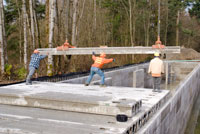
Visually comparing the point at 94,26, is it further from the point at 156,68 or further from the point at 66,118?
the point at 66,118

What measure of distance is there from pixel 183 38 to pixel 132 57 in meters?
26.6

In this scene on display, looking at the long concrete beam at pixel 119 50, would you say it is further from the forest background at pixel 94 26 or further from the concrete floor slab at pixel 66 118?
the forest background at pixel 94 26

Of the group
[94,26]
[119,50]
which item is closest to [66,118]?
[119,50]

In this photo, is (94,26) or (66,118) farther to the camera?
(94,26)

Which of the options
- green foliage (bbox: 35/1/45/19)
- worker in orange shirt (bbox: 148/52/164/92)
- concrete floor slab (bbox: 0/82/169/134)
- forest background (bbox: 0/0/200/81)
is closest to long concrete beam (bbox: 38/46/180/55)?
worker in orange shirt (bbox: 148/52/164/92)

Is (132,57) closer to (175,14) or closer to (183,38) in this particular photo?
(175,14)

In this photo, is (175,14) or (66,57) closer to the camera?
(66,57)

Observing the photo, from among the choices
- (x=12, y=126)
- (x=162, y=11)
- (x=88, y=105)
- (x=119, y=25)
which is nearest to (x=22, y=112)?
(x=12, y=126)

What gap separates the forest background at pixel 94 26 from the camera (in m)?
18.0

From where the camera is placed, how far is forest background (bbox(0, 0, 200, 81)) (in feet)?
59.0

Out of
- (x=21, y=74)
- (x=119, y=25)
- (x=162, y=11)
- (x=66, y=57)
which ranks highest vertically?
(x=162, y=11)

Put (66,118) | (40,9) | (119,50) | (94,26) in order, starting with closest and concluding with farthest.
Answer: (66,118) < (119,50) < (94,26) < (40,9)

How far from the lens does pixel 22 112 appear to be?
5855 millimetres

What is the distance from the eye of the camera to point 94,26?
→ 23438 mm
